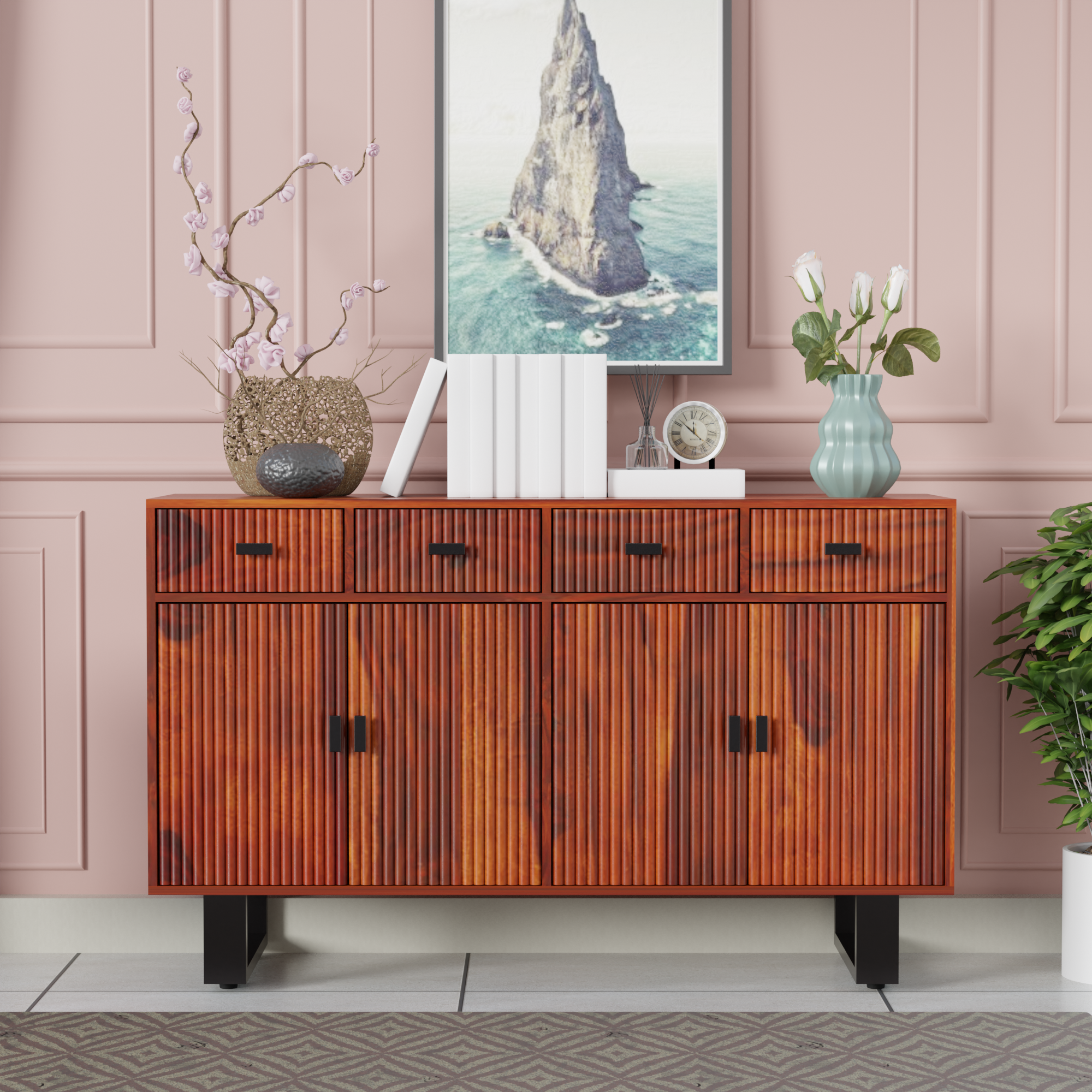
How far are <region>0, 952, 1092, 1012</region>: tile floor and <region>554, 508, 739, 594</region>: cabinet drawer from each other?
0.84 metres

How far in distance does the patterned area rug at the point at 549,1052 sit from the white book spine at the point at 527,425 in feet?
3.41

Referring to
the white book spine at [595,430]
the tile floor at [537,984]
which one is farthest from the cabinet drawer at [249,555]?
the tile floor at [537,984]

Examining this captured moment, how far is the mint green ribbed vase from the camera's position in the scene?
218cm

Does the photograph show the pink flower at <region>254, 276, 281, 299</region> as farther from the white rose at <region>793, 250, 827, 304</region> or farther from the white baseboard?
the white baseboard

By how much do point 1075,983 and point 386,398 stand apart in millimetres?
1957

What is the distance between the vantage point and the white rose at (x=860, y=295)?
2277 mm

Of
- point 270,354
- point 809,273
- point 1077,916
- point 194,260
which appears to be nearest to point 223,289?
point 194,260

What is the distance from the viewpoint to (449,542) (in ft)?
6.89

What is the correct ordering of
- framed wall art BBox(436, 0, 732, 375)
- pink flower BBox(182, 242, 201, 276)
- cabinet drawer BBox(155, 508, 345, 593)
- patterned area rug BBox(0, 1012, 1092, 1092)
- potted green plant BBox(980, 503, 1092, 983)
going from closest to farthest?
patterned area rug BBox(0, 1012, 1092, 1092) → cabinet drawer BBox(155, 508, 345, 593) → potted green plant BBox(980, 503, 1092, 983) → pink flower BBox(182, 242, 201, 276) → framed wall art BBox(436, 0, 732, 375)

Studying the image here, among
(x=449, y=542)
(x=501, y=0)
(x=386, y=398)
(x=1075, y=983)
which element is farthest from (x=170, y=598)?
(x=1075, y=983)

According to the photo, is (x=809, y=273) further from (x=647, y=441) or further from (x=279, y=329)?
(x=279, y=329)

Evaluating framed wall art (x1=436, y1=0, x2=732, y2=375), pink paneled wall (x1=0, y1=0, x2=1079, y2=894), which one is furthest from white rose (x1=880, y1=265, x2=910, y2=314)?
framed wall art (x1=436, y1=0, x2=732, y2=375)

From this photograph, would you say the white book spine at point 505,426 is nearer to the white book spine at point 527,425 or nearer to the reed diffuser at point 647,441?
the white book spine at point 527,425

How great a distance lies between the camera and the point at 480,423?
2193 mm
